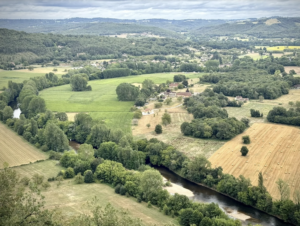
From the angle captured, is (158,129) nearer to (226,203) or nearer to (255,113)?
(255,113)

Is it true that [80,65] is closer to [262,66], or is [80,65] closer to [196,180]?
[262,66]

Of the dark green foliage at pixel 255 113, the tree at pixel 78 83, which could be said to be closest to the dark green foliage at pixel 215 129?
the dark green foliage at pixel 255 113

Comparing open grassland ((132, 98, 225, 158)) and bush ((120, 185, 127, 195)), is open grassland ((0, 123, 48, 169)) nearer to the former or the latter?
bush ((120, 185, 127, 195))

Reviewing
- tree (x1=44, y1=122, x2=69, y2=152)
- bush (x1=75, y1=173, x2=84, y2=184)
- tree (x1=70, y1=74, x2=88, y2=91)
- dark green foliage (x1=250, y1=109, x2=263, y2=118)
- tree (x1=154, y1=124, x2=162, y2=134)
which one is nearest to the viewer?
bush (x1=75, y1=173, x2=84, y2=184)

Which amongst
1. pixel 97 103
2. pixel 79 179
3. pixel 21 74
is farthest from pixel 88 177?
pixel 21 74

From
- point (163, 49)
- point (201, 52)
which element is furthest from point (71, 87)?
point (201, 52)

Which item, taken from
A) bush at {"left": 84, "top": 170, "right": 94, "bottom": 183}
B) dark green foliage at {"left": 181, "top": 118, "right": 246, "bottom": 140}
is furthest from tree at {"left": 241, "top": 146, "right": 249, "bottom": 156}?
bush at {"left": 84, "top": 170, "right": 94, "bottom": 183}

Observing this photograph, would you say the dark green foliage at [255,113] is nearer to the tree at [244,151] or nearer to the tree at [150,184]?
the tree at [244,151]
